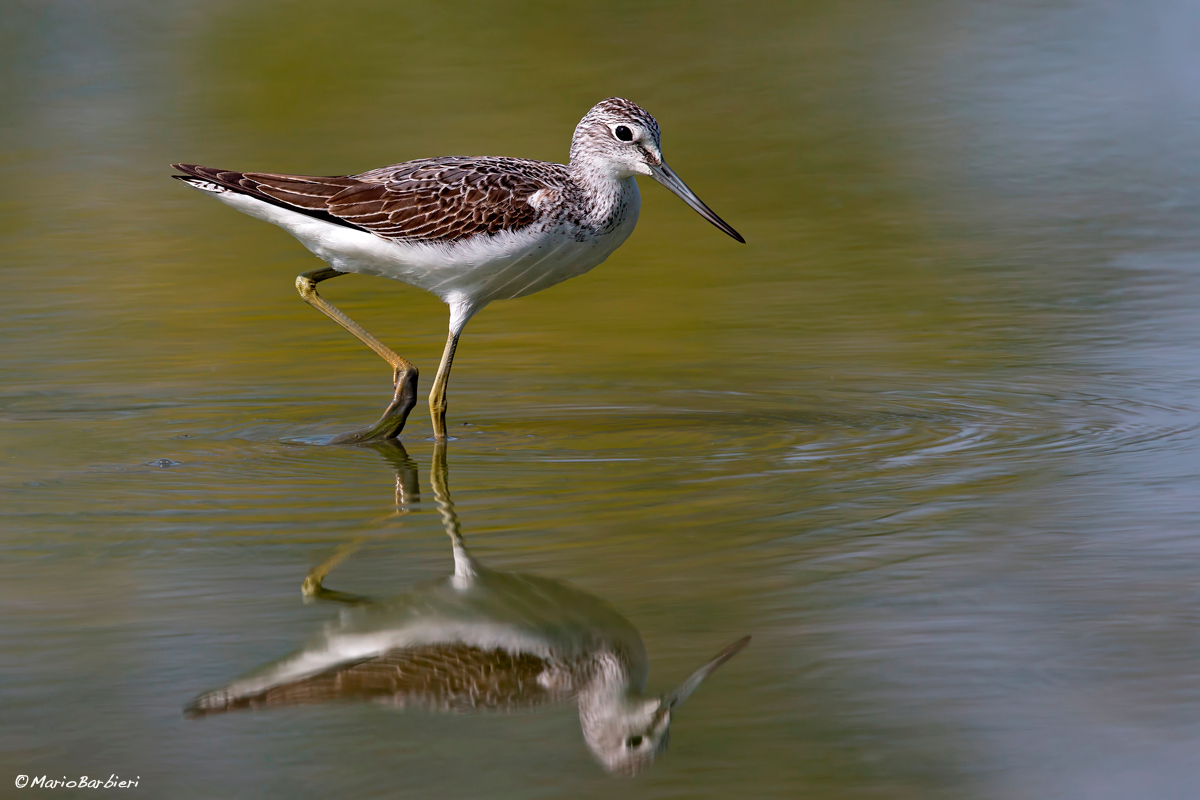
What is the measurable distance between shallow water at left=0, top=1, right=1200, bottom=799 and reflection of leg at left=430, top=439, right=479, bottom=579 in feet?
0.25

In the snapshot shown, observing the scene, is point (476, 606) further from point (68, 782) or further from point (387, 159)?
point (387, 159)

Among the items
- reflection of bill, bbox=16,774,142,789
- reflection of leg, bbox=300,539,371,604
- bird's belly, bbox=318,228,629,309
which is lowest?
reflection of leg, bbox=300,539,371,604

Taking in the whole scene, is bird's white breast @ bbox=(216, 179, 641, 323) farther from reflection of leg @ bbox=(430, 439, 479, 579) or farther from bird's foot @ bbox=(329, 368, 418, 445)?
reflection of leg @ bbox=(430, 439, 479, 579)

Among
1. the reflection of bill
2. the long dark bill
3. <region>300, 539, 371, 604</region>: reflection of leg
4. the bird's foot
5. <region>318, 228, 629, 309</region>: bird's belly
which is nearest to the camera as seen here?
the reflection of bill

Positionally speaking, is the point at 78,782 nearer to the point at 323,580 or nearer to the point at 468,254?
the point at 323,580

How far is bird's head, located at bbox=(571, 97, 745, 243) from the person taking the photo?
28.7 feet

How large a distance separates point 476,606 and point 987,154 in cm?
1121

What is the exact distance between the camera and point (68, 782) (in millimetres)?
4613

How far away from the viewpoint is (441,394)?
8898mm

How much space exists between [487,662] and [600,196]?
3792 millimetres

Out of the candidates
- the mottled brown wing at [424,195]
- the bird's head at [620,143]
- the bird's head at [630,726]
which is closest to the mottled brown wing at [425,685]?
the bird's head at [630,726]

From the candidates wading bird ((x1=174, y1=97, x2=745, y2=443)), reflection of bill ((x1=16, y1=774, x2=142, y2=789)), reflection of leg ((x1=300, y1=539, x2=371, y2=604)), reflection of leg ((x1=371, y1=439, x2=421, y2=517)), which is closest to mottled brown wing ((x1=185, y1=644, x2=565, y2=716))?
reflection of bill ((x1=16, y1=774, x2=142, y2=789))

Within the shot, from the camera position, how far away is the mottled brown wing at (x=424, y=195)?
8477 millimetres

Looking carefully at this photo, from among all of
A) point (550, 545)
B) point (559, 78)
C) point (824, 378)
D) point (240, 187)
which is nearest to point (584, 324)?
point (824, 378)
